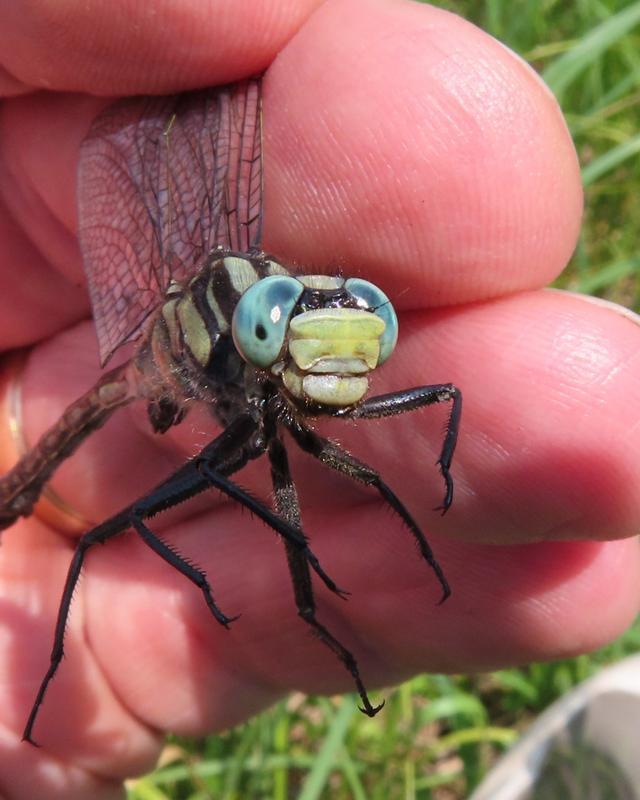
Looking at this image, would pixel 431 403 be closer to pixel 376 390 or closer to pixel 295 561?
pixel 376 390

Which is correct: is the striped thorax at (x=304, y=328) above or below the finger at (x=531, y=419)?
above

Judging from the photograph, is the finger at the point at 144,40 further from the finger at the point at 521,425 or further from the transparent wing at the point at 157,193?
the finger at the point at 521,425

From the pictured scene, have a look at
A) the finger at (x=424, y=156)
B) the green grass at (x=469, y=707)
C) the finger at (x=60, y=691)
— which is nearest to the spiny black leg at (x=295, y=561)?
the finger at (x=424, y=156)

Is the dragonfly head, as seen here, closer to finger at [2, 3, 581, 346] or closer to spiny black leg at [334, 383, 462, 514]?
spiny black leg at [334, 383, 462, 514]

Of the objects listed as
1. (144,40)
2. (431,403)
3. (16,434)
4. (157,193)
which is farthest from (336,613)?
(144,40)

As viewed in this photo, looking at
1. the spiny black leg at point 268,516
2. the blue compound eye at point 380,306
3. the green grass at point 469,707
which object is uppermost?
the blue compound eye at point 380,306

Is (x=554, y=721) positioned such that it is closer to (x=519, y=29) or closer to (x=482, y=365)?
(x=482, y=365)
